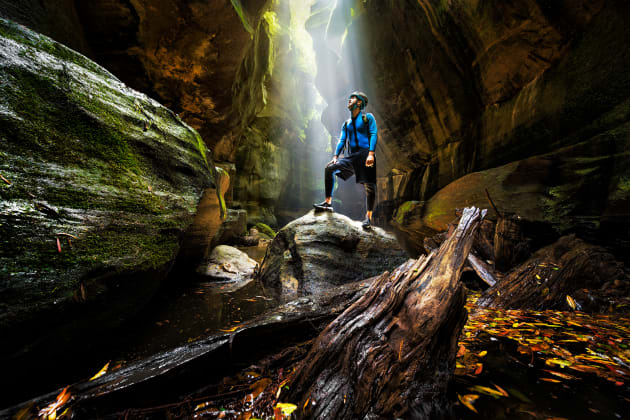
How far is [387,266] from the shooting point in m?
3.99

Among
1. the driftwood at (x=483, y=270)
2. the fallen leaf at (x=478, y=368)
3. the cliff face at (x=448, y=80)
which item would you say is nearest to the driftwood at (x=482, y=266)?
the driftwood at (x=483, y=270)

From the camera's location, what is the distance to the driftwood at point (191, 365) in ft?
3.44

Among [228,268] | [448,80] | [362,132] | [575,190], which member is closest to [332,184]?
[362,132]

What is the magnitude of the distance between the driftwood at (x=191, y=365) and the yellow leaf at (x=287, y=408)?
46 cm

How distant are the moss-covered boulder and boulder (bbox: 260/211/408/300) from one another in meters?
1.95

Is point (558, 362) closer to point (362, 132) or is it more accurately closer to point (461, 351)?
point (461, 351)

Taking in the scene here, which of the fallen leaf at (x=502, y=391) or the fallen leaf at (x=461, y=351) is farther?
the fallen leaf at (x=461, y=351)

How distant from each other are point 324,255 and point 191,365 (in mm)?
2731

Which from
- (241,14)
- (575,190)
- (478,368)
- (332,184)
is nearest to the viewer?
(478,368)

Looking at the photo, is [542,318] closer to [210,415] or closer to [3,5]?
[210,415]

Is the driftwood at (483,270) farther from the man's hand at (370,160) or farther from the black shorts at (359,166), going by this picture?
the man's hand at (370,160)

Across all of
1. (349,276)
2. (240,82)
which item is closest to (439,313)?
(349,276)

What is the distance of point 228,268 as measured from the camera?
178 inches

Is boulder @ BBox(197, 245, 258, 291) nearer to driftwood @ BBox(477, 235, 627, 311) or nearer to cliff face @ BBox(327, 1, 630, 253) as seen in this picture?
driftwood @ BBox(477, 235, 627, 311)
